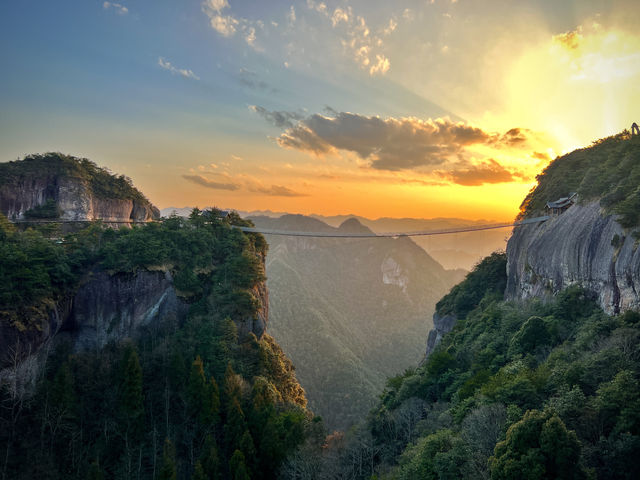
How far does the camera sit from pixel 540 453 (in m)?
11.0

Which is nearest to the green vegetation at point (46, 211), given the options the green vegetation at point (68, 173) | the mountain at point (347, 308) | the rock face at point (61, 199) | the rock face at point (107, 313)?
the rock face at point (61, 199)

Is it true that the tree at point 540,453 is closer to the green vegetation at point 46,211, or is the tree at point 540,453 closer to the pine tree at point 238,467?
the pine tree at point 238,467

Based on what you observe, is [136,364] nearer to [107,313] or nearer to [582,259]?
[107,313]

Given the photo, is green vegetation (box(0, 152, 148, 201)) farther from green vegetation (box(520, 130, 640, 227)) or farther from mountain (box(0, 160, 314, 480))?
green vegetation (box(520, 130, 640, 227))

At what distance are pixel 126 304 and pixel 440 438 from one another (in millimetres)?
22884

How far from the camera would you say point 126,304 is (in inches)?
1085

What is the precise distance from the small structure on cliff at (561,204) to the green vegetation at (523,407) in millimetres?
7105

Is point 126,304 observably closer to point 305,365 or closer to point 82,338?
point 82,338

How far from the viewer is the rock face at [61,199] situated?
36.8 m

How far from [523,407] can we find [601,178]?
52.3 feet

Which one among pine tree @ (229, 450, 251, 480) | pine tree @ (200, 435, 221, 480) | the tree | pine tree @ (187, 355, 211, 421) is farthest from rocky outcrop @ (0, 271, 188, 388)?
the tree

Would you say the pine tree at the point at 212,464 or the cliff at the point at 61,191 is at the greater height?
the cliff at the point at 61,191

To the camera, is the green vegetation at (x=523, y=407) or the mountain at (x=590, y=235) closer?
the green vegetation at (x=523, y=407)

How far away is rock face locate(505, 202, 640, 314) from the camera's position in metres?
17.5
